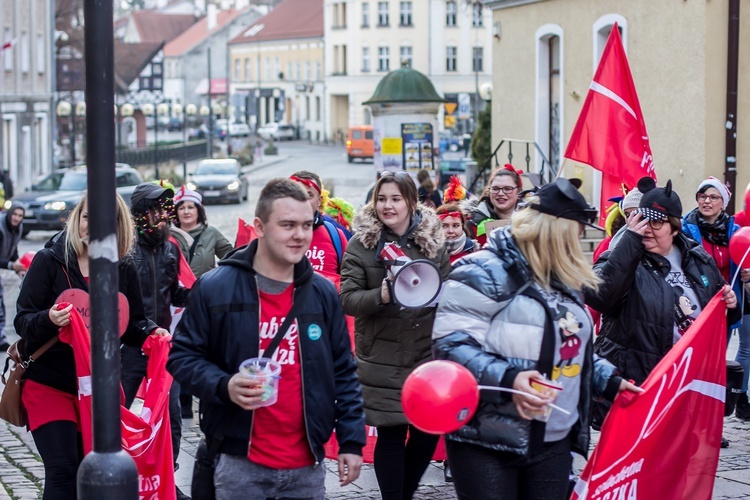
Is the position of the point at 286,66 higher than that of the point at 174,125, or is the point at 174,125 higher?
the point at 286,66

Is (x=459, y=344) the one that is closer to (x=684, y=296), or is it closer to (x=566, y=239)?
(x=566, y=239)

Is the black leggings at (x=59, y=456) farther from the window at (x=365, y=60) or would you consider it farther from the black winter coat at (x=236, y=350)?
the window at (x=365, y=60)

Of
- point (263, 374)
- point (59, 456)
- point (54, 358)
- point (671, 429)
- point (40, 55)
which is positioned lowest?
point (59, 456)

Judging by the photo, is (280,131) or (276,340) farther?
(280,131)

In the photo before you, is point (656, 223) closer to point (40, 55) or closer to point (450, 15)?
point (40, 55)

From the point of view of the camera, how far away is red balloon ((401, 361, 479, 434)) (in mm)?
4066

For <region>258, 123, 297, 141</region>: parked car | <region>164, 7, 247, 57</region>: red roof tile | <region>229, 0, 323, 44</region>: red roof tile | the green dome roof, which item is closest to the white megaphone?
the green dome roof

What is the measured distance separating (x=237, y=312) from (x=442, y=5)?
85029 millimetres

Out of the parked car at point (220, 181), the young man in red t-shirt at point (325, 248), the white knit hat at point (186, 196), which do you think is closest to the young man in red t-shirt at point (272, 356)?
the young man in red t-shirt at point (325, 248)

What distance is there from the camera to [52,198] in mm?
29031

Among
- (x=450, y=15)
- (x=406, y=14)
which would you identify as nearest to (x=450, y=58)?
(x=450, y=15)

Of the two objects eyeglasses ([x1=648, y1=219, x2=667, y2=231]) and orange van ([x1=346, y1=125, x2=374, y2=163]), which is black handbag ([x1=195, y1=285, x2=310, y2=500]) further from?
orange van ([x1=346, y1=125, x2=374, y2=163])

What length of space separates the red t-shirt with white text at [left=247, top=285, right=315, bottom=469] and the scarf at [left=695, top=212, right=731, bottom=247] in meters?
4.83

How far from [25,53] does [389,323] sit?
1743 inches
